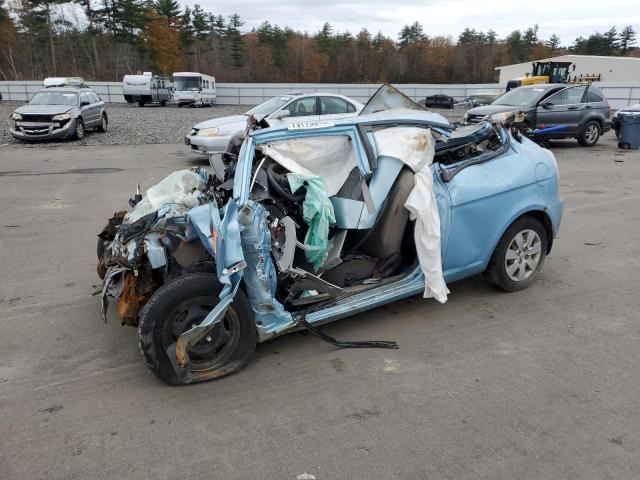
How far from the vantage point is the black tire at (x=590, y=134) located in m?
15.2

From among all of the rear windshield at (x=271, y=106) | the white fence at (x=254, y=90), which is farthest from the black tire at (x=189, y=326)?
the white fence at (x=254, y=90)

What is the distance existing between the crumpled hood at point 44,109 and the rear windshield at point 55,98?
0.30 metres

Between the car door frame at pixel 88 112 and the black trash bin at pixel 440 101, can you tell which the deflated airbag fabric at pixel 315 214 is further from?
the black trash bin at pixel 440 101

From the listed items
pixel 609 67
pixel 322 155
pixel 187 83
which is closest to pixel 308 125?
pixel 322 155

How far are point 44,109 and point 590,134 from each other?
55.8 feet

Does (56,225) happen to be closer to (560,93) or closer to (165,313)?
(165,313)

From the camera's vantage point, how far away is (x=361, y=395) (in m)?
3.25

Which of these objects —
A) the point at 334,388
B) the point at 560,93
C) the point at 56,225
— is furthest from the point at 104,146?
the point at 334,388

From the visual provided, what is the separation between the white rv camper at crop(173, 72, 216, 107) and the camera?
36.1 m

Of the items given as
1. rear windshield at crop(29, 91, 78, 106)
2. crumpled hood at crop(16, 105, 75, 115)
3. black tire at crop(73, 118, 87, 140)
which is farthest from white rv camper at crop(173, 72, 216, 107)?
crumpled hood at crop(16, 105, 75, 115)

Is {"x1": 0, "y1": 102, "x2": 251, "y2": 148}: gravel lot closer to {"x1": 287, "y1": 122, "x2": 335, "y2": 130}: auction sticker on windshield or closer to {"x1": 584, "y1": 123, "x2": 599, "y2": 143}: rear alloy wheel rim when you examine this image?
{"x1": 584, "y1": 123, "x2": 599, "y2": 143}: rear alloy wheel rim

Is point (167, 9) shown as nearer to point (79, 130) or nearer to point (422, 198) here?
point (79, 130)

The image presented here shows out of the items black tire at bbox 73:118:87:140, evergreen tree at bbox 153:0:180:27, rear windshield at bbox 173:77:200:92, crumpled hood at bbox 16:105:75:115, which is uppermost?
evergreen tree at bbox 153:0:180:27

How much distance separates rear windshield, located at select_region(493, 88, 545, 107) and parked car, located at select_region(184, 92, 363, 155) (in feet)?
16.1
